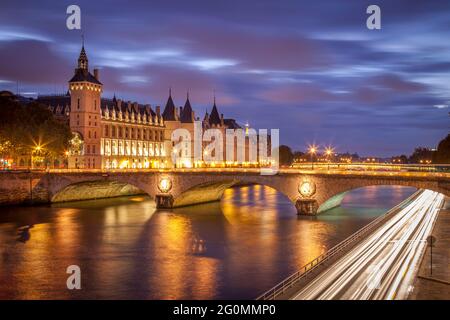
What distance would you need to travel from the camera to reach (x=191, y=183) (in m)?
85.0

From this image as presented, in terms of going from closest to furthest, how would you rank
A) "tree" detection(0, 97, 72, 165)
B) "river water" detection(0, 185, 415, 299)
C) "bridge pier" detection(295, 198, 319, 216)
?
"river water" detection(0, 185, 415, 299) → "bridge pier" detection(295, 198, 319, 216) → "tree" detection(0, 97, 72, 165)

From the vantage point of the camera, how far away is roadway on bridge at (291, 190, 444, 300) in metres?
30.3

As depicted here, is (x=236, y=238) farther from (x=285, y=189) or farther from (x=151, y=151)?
(x=151, y=151)

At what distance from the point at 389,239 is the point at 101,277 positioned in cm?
2507

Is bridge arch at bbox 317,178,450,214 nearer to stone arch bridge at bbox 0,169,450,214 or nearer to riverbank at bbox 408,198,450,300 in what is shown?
stone arch bridge at bbox 0,169,450,214

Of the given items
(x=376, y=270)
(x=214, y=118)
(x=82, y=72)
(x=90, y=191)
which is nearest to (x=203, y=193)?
(x=90, y=191)

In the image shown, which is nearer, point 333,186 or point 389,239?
point 389,239

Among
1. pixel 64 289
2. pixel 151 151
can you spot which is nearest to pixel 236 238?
pixel 64 289

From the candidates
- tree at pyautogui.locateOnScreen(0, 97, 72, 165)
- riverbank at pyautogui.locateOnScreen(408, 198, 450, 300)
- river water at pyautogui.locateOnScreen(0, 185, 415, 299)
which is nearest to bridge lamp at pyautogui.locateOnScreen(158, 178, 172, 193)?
river water at pyautogui.locateOnScreen(0, 185, 415, 299)

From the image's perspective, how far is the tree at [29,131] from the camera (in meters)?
94.2

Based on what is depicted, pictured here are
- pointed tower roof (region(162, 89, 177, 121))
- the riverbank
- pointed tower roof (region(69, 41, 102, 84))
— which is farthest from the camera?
pointed tower roof (region(162, 89, 177, 121))

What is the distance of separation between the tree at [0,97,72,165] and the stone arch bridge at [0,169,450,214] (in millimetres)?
8781

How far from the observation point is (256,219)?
247ft

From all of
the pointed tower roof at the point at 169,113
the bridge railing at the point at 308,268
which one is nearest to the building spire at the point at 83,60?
the pointed tower roof at the point at 169,113
